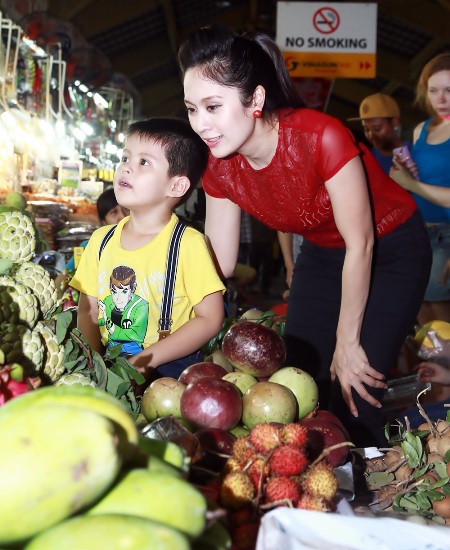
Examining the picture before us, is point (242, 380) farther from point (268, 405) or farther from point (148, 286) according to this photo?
point (148, 286)

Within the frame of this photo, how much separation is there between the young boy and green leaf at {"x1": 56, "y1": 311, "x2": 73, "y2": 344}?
525 millimetres

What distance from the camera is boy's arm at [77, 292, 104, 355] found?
2.50 meters

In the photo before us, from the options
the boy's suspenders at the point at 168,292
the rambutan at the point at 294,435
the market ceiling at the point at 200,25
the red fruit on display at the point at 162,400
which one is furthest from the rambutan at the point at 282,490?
the market ceiling at the point at 200,25

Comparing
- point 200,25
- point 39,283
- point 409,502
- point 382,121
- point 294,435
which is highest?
point 200,25

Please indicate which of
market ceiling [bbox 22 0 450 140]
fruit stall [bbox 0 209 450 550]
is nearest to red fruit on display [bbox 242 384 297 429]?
fruit stall [bbox 0 209 450 550]

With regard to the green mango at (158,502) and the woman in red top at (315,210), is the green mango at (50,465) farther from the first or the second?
the woman in red top at (315,210)

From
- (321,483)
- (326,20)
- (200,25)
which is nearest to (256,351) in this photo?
(321,483)

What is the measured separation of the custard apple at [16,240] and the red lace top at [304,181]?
2.46ft

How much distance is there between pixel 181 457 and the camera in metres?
1.05

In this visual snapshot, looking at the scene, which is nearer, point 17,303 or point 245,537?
point 245,537

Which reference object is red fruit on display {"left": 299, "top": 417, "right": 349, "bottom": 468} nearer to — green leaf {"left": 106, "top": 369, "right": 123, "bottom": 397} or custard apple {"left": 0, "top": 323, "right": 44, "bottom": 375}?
green leaf {"left": 106, "top": 369, "right": 123, "bottom": 397}

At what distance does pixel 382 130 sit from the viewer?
5.04 metres

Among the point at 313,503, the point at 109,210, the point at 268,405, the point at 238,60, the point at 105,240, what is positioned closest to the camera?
the point at 313,503

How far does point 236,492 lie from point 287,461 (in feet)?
0.39
